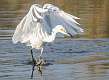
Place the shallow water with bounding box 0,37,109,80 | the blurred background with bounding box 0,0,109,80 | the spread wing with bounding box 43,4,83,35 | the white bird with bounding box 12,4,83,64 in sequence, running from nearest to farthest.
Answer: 1. the spread wing with bounding box 43,4,83,35
2. the shallow water with bounding box 0,37,109,80
3. the blurred background with bounding box 0,0,109,80
4. the white bird with bounding box 12,4,83,64

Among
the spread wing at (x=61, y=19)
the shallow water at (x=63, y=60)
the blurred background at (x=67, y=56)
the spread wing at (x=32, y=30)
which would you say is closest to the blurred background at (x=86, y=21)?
the blurred background at (x=67, y=56)

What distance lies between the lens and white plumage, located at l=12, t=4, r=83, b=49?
14477 mm

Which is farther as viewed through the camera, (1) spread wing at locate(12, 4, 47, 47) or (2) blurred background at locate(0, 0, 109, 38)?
(2) blurred background at locate(0, 0, 109, 38)

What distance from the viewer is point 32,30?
15.0m

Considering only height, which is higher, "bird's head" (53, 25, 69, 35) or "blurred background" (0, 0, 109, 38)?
"bird's head" (53, 25, 69, 35)

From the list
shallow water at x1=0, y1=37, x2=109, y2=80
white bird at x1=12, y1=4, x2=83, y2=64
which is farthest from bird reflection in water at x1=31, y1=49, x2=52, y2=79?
white bird at x1=12, y1=4, x2=83, y2=64

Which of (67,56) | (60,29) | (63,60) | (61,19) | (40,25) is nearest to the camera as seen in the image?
(60,29)

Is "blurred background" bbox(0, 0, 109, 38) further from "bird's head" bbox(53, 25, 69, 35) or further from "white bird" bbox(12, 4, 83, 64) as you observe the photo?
"bird's head" bbox(53, 25, 69, 35)

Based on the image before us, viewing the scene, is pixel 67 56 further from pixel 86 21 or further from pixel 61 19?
A: pixel 86 21

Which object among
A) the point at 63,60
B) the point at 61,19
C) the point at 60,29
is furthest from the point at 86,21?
the point at 60,29

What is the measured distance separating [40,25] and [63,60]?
1978 mm

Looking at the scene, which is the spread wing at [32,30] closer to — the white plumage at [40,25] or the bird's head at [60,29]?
the white plumage at [40,25]

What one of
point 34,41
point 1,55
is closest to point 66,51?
point 1,55

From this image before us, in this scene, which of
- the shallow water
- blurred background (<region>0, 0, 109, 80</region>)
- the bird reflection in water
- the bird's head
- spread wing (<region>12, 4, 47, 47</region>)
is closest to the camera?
the bird's head
